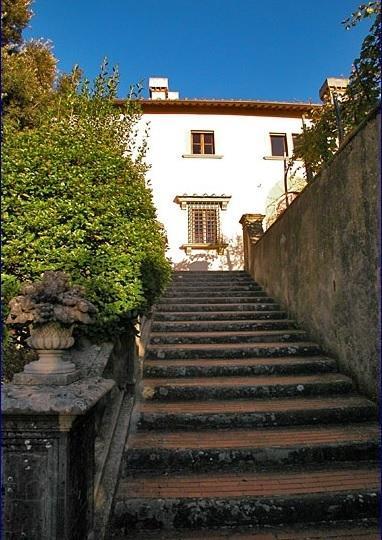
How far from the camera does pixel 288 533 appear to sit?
225 centimetres

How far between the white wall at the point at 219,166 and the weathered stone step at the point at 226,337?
7833mm

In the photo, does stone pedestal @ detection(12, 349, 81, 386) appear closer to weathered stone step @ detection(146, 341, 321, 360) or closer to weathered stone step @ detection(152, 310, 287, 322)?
weathered stone step @ detection(146, 341, 321, 360)

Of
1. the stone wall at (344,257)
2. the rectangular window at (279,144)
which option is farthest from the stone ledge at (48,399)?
the rectangular window at (279,144)

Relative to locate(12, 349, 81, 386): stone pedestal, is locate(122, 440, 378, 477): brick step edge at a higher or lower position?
lower

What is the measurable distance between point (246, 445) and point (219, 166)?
1152cm

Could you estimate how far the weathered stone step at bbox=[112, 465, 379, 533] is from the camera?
2.32 metres

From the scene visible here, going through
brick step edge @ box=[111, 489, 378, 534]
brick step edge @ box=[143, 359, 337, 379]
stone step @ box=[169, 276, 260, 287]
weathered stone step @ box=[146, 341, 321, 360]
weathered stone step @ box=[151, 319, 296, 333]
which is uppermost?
stone step @ box=[169, 276, 260, 287]

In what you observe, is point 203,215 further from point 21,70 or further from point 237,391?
point 237,391

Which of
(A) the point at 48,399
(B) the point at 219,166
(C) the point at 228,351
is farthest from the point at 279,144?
(A) the point at 48,399

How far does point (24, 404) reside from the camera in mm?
1730

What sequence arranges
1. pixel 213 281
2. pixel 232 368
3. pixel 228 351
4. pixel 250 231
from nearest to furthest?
pixel 232 368 → pixel 228 351 → pixel 213 281 → pixel 250 231

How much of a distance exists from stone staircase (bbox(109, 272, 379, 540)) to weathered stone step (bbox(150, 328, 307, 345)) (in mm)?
14

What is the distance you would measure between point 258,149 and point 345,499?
40.9 ft

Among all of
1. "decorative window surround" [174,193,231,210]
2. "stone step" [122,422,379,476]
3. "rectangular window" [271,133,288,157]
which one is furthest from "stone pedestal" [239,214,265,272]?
"stone step" [122,422,379,476]
